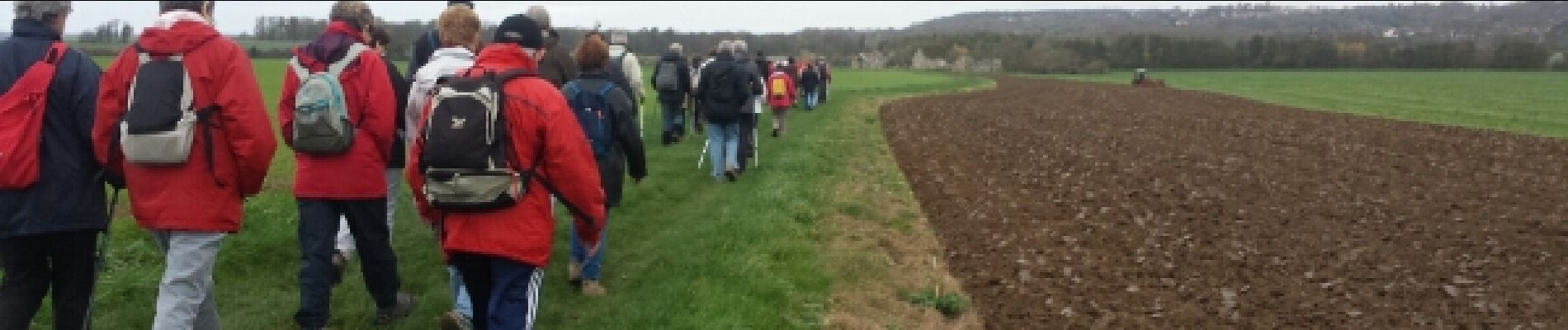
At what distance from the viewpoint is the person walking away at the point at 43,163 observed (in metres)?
5.03

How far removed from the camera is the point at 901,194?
14.0 metres

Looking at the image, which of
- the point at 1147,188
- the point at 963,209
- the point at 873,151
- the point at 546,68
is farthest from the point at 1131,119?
the point at 546,68

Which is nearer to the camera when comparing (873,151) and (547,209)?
(547,209)

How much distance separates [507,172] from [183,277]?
1.79m

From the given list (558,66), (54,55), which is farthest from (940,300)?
(54,55)

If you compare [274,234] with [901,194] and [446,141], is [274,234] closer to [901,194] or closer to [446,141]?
[446,141]

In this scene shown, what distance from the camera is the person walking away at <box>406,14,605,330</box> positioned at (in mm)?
4641

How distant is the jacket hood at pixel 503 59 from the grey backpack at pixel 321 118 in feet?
4.21

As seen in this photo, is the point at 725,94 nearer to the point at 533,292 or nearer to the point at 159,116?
the point at 533,292

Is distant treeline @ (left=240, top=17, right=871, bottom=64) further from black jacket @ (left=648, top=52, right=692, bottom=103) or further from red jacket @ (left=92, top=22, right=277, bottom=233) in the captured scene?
red jacket @ (left=92, top=22, right=277, bottom=233)

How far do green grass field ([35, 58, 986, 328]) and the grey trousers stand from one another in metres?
1.70

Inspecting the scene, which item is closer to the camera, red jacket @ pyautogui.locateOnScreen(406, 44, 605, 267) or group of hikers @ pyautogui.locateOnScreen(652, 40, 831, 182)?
red jacket @ pyautogui.locateOnScreen(406, 44, 605, 267)

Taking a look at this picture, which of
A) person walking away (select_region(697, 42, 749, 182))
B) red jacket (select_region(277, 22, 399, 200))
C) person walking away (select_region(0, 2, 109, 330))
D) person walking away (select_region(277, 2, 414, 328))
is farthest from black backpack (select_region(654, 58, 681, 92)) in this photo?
person walking away (select_region(0, 2, 109, 330))

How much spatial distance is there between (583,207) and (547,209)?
0.54ft
